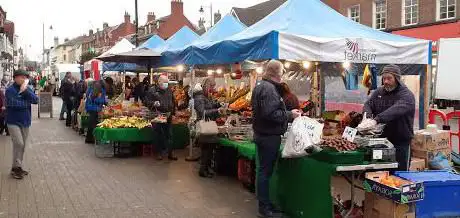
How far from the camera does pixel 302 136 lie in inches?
213

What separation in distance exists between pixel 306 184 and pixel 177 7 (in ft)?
176

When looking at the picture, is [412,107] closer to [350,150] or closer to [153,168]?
[350,150]

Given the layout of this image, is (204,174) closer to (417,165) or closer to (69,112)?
(417,165)

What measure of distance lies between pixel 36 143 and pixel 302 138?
9636mm

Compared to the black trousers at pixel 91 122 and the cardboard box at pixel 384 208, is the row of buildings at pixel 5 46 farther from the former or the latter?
the cardboard box at pixel 384 208

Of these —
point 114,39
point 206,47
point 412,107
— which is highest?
point 114,39

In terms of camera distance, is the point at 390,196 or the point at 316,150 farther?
the point at 316,150

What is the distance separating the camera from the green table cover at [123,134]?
1028 centimetres

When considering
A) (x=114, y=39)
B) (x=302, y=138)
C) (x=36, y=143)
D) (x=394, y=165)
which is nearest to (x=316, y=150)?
(x=302, y=138)

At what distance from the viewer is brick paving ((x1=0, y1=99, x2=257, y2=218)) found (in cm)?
636

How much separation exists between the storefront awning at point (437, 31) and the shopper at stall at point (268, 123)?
19.6 meters

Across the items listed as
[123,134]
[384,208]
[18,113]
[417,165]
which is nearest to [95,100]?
[123,134]

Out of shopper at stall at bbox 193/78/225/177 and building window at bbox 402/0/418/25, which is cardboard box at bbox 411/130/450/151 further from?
building window at bbox 402/0/418/25

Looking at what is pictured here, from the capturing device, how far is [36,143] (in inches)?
508
